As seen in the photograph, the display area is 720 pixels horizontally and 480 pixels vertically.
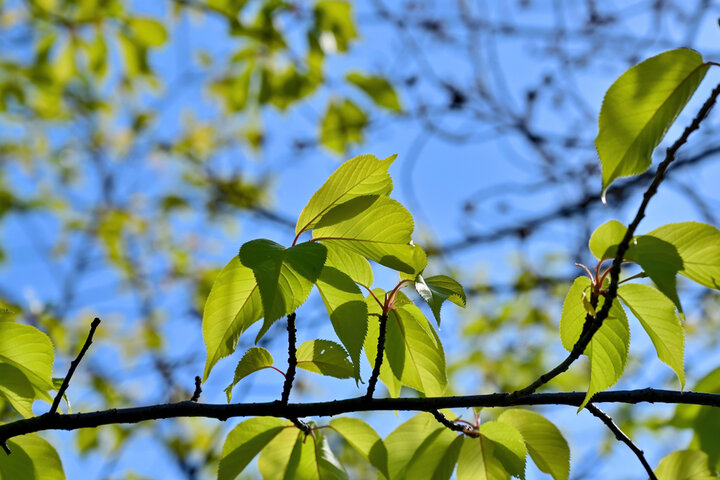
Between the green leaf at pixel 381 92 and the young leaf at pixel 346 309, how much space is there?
155cm

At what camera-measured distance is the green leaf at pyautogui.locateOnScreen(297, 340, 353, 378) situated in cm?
81

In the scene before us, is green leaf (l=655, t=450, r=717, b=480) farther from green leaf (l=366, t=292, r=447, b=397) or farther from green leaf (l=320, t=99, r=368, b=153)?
green leaf (l=320, t=99, r=368, b=153)

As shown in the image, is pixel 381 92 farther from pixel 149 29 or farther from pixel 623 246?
pixel 623 246

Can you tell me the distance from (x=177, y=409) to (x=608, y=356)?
1.91ft

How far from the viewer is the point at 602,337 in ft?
2.49

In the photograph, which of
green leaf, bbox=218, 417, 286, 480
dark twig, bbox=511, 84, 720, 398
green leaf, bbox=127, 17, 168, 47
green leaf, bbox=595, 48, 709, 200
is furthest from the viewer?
green leaf, bbox=127, 17, 168, 47

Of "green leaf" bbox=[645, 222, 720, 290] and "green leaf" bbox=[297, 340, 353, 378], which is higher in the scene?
"green leaf" bbox=[645, 222, 720, 290]

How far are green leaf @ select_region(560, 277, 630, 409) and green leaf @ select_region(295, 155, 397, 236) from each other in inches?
11.5

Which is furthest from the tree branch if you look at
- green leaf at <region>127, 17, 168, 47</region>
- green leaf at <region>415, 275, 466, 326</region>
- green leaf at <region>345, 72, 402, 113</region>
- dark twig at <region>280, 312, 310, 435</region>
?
green leaf at <region>127, 17, 168, 47</region>

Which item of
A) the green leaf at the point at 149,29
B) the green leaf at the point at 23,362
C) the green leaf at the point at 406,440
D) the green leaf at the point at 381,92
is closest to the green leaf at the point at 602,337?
the green leaf at the point at 406,440

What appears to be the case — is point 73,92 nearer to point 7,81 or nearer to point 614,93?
point 7,81

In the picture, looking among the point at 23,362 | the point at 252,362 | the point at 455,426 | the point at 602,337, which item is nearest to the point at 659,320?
the point at 602,337

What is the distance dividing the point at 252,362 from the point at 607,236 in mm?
517

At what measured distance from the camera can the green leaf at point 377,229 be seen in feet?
2.29
